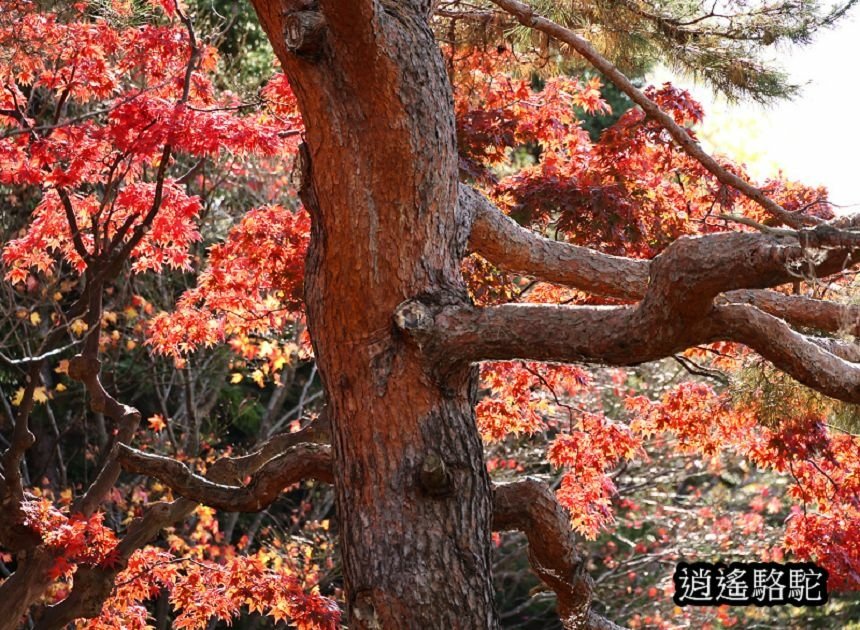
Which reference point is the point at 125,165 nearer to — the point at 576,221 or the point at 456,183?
the point at 576,221

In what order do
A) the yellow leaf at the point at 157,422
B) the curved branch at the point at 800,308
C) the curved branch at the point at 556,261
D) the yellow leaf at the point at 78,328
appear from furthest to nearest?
the yellow leaf at the point at 78,328 → the yellow leaf at the point at 157,422 → the curved branch at the point at 556,261 → the curved branch at the point at 800,308

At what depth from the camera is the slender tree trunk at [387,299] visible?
328 cm

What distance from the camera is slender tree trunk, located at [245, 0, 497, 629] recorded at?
10.8ft

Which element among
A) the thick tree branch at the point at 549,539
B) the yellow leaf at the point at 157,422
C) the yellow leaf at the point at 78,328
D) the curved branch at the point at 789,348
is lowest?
the thick tree branch at the point at 549,539

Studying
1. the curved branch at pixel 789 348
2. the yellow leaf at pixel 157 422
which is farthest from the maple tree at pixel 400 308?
the yellow leaf at pixel 157 422

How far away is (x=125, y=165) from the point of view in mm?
6824

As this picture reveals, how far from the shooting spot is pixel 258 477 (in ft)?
13.0

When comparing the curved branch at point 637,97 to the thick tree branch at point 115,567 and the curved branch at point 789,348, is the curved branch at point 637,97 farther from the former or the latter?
the thick tree branch at point 115,567

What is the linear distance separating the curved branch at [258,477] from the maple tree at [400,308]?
0.01 m

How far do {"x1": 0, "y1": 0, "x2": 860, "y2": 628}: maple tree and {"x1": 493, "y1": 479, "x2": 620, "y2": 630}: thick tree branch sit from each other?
0.01 metres

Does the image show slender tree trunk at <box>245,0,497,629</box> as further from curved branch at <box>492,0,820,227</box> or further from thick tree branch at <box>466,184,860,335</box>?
curved branch at <box>492,0,820,227</box>

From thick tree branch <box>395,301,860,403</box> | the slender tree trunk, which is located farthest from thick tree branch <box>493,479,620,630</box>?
thick tree branch <box>395,301,860,403</box>

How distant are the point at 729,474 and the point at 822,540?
4.42 metres

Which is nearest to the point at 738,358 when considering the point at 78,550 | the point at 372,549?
the point at 372,549
